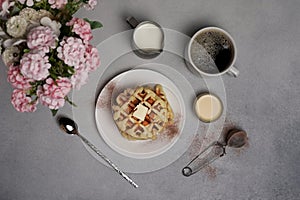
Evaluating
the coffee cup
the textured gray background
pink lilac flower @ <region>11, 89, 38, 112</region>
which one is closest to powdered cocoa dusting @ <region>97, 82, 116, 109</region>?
the textured gray background

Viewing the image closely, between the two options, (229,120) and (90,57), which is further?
(229,120)

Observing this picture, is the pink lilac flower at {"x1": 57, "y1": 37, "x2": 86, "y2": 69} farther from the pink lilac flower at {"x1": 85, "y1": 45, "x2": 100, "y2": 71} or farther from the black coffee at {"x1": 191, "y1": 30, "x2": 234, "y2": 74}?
the black coffee at {"x1": 191, "y1": 30, "x2": 234, "y2": 74}

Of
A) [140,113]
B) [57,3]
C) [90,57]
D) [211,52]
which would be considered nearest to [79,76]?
[90,57]

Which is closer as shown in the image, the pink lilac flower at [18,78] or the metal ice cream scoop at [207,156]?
the pink lilac flower at [18,78]

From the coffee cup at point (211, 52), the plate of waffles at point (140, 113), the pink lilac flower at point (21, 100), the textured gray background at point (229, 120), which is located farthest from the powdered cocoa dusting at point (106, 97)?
the pink lilac flower at point (21, 100)

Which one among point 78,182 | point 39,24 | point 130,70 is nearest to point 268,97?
point 130,70

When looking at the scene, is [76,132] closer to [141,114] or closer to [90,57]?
[141,114]

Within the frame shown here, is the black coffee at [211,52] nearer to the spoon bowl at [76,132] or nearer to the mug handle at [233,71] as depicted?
the mug handle at [233,71]
